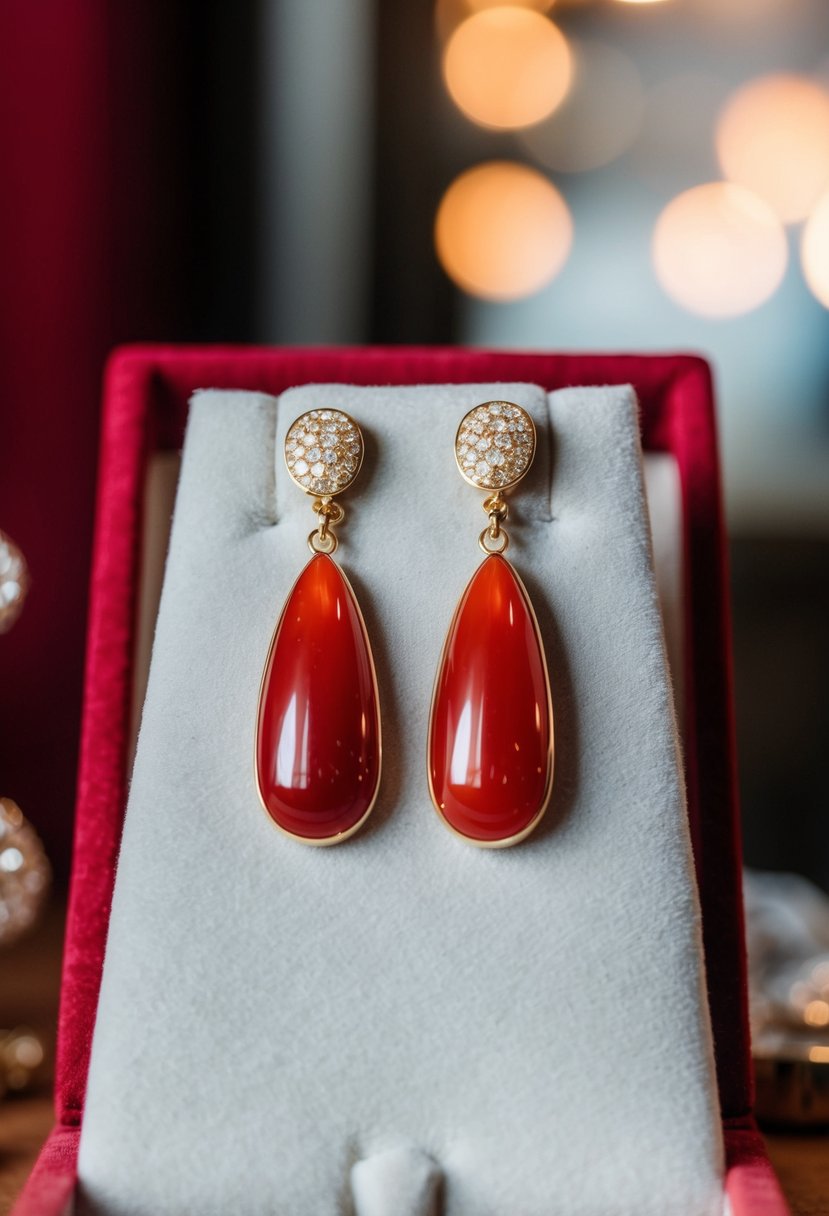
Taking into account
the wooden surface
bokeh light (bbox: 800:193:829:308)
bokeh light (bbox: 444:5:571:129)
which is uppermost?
bokeh light (bbox: 444:5:571:129)

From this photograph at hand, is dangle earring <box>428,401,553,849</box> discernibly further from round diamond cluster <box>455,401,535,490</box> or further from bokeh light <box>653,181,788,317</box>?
bokeh light <box>653,181,788,317</box>

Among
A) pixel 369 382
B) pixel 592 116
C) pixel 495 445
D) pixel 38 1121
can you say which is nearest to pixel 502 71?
pixel 592 116

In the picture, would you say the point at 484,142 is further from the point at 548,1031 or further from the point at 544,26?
the point at 548,1031

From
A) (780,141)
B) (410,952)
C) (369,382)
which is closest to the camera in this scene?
(410,952)

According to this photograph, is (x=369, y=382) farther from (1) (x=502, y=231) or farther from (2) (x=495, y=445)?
(1) (x=502, y=231)

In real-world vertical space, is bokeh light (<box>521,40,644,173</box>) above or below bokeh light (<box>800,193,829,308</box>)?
above

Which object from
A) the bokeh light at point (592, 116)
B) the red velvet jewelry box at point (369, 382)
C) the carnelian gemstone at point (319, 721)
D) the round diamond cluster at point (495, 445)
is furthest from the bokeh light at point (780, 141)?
the carnelian gemstone at point (319, 721)

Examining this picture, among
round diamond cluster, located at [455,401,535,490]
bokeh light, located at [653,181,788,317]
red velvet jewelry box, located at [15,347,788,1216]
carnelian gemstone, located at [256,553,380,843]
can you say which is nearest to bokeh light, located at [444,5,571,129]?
bokeh light, located at [653,181,788,317]

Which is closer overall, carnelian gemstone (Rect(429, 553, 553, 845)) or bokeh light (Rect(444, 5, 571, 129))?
carnelian gemstone (Rect(429, 553, 553, 845))
